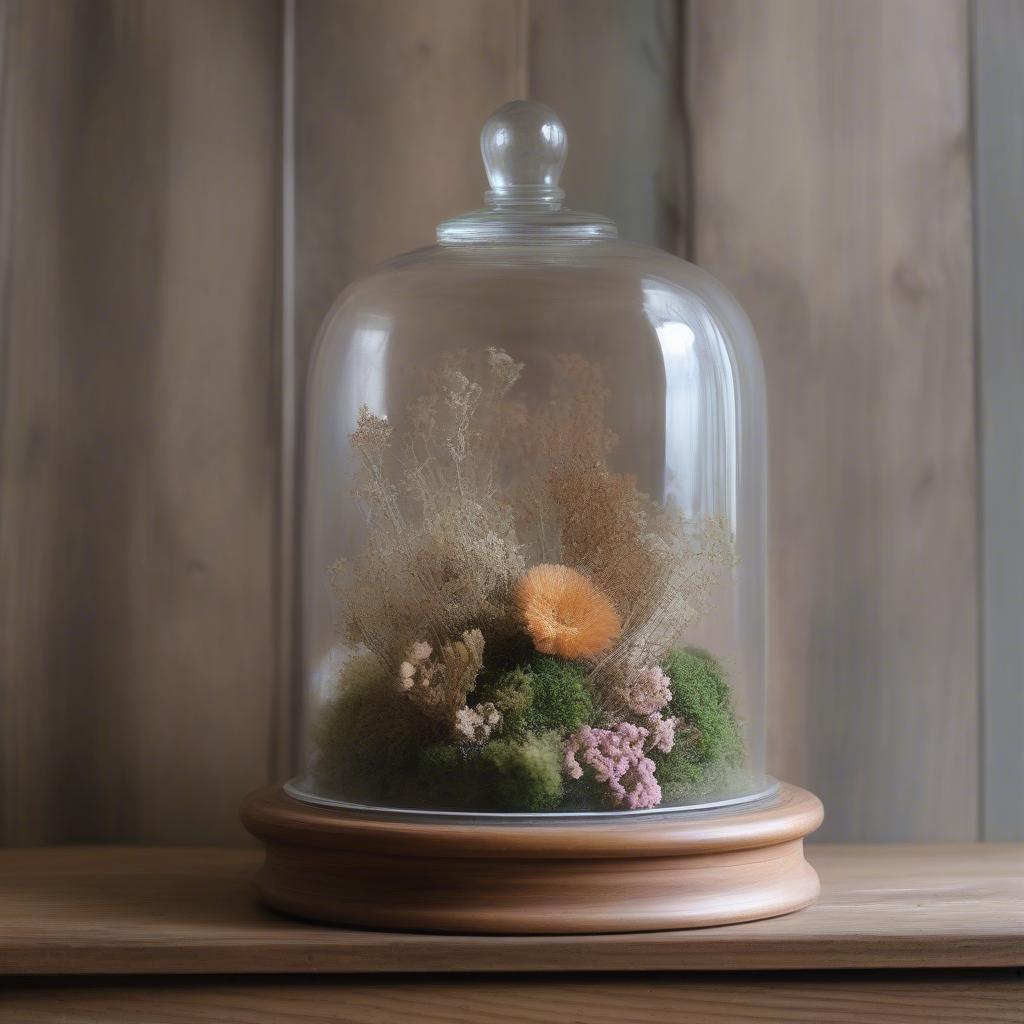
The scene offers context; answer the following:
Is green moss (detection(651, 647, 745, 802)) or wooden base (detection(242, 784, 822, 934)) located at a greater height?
green moss (detection(651, 647, 745, 802))

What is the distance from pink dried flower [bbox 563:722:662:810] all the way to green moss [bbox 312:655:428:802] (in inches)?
4.2

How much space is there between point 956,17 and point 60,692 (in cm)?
105

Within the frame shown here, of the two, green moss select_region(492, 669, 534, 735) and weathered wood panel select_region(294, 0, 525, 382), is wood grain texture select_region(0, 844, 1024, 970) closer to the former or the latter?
green moss select_region(492, 669, 534, 735)

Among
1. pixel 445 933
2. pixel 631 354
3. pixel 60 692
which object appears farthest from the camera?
pixel 60 692

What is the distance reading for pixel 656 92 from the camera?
4.23ft

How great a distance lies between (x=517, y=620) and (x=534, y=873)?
175mm

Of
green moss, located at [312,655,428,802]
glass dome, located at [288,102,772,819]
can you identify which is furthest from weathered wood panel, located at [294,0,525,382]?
green moss, located at [312,655,428,802]

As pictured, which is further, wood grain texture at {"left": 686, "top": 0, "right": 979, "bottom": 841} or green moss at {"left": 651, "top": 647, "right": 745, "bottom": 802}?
wood grain texture at {"left": 686, "top": 0, "right": 979, "bottom": 841}

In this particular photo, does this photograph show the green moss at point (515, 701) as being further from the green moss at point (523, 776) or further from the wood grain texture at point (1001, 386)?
the wood grain texture at point (1001, 386)

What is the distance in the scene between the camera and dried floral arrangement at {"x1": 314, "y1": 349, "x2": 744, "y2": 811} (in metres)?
0.92

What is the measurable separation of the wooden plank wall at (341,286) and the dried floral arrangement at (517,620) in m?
0.25

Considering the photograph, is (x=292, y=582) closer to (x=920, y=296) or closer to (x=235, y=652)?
(x=235, y=652)

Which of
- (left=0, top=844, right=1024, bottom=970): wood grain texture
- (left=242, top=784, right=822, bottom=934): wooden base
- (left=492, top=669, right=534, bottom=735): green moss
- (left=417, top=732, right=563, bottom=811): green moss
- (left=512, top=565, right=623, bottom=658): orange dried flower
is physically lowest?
(left=0, top=844, right=1024, bottom=970): wood grain texture

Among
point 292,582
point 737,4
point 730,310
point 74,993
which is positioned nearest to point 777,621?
point 730,310
